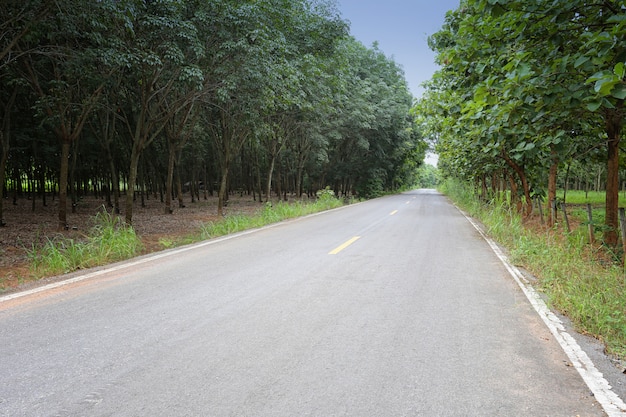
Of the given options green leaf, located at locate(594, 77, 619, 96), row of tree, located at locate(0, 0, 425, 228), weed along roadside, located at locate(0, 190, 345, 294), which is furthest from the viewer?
row of tree, located at locate(0, 0, 425, 228)

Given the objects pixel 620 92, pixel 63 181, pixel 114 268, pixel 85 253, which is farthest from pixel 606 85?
pixel 63 181

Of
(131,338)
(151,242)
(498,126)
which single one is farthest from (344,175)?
(131,338)

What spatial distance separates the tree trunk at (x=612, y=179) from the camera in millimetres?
6993

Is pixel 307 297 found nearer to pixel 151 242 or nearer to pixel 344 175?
pixel 151 242

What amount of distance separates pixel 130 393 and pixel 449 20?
7.83 m

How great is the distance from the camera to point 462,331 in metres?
3.66

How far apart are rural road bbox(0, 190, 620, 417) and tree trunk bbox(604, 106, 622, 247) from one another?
3.61 meters

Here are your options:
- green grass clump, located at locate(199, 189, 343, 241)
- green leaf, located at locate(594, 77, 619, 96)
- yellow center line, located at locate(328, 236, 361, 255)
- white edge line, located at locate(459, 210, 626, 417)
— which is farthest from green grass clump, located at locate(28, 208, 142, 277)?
green leaf, located at locate(594, 77, 619, 96)

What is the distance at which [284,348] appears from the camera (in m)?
3.23

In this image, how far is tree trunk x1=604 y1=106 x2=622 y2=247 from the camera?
699 centimetres

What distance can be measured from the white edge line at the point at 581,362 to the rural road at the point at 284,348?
8 cm

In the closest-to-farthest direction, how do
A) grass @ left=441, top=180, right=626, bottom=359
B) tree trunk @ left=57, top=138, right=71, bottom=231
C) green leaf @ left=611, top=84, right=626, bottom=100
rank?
green leaf @ left=611, top=84, right=626, bottom=100 < grass @ left=441, top=180, right=626, bottom=359 < tree trunk @ left=57, top=138, right=71, bottom=231

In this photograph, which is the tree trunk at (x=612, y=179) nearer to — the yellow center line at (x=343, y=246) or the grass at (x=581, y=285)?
the grass at (x=581, y=285)

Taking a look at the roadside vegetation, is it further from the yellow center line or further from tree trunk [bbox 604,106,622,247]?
tree trunk [bbox 604,106,622,247]
